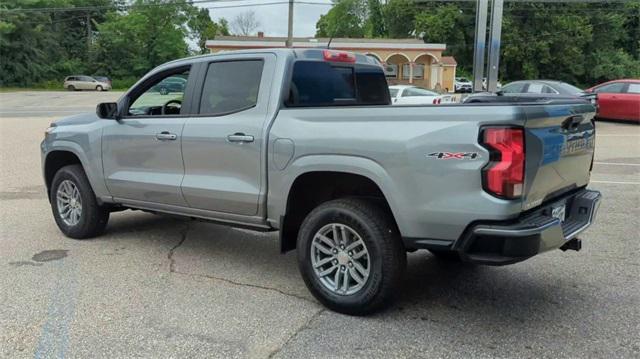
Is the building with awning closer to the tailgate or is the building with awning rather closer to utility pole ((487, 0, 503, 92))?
utility pole ((487, 0, 503, 92))

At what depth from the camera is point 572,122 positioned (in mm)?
4012

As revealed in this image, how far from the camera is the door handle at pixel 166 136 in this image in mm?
5148

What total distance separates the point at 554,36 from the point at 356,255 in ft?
196

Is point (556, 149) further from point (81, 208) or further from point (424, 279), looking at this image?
point (81, 208)

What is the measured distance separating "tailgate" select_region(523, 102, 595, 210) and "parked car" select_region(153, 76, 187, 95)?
3131 mm

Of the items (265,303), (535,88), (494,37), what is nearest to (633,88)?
(535,88)

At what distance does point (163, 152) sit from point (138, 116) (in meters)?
0.61

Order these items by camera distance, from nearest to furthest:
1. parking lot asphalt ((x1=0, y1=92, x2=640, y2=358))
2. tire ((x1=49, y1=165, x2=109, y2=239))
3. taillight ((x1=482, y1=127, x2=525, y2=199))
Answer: taillight ((x1=482, y1=127, x2=525, y2=199)) < parking lot asphalt ((x1=0, y1=92, x2=640, y2=358)) < tire ((x1=49, y1=165, x2=109, y2=239))

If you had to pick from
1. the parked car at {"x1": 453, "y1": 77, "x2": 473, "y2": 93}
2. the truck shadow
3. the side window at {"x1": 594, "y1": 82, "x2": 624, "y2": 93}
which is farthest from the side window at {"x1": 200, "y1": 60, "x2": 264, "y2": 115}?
the parked car at {"x1": 453, "y1": 77, "x2": 473, "y2": 93}

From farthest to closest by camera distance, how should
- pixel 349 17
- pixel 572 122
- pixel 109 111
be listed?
pixel 349 17
pixel 109 111
pixel 572 122

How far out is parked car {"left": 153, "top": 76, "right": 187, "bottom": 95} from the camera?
535 cm

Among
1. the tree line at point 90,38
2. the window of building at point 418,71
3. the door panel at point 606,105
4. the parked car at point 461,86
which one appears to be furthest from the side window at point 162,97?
the tree line at point 90,38

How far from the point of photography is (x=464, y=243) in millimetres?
3578

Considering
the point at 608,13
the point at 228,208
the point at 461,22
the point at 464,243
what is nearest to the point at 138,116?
the point at 228,208
